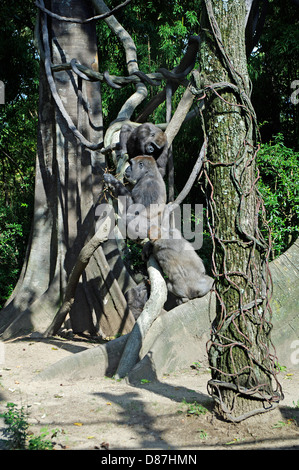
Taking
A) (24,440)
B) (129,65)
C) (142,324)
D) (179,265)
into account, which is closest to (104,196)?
(179,265)

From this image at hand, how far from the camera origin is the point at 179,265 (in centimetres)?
610

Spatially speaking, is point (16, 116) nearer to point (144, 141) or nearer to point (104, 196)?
point (104, 196)

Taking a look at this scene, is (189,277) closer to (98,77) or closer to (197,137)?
(98,77)

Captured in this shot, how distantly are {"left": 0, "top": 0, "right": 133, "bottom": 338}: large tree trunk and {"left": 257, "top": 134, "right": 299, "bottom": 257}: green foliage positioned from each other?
8.15 feet

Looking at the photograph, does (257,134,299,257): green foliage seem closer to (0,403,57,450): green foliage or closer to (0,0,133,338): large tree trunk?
(0,0,133,338): large tree trunk

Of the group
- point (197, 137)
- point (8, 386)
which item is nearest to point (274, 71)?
point (197, 137)

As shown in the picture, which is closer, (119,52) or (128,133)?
(128,133)

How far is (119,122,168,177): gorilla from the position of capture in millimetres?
6102

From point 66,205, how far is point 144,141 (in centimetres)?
171

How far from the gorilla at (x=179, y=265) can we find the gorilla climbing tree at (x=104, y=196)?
0.66 ft

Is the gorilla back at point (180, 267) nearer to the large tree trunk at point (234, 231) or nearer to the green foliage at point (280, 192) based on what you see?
the green foliage at point (280, 192)

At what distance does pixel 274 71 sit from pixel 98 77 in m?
5.14

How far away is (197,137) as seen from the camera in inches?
421

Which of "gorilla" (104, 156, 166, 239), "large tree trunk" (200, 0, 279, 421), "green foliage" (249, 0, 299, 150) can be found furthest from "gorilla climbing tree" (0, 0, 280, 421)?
"green foliage" (249, 0, 299, 150)
